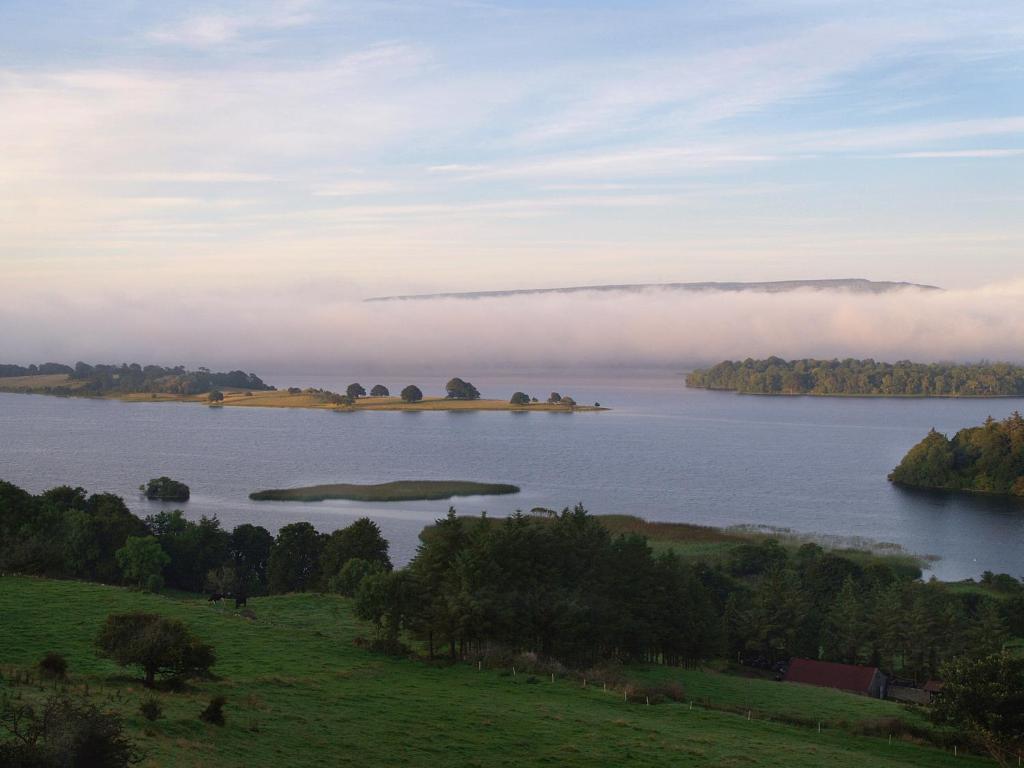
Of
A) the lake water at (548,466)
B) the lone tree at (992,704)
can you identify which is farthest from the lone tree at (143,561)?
the lone tree at (992,704)

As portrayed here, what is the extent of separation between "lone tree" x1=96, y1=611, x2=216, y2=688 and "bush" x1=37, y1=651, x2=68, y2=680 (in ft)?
3.08

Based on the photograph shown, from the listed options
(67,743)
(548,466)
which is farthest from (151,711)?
(548,466)

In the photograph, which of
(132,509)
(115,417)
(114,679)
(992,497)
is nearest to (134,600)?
(114,679)

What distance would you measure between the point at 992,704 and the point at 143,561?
119ft

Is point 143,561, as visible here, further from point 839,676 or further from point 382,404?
point 382,404

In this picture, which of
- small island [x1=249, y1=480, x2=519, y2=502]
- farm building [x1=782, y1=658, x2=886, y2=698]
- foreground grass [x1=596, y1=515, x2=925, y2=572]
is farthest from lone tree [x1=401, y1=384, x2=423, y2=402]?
farm building [x1=782, y1=658, x2=886, y2=698]

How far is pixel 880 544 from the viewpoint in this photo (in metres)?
60.1

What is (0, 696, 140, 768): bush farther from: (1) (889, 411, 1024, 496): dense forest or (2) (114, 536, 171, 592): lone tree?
(1) (889, 411, 1024, 496): dense forest

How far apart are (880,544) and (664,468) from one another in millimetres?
34215

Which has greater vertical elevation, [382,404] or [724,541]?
[382,404]

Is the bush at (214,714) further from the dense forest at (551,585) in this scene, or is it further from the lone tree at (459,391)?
the lone tree at (459,391)

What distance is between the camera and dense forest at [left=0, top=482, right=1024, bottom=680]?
96.7 ft

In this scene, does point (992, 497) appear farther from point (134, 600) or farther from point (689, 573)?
point (134, 600)

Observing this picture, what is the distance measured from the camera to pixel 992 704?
73.6 feet
